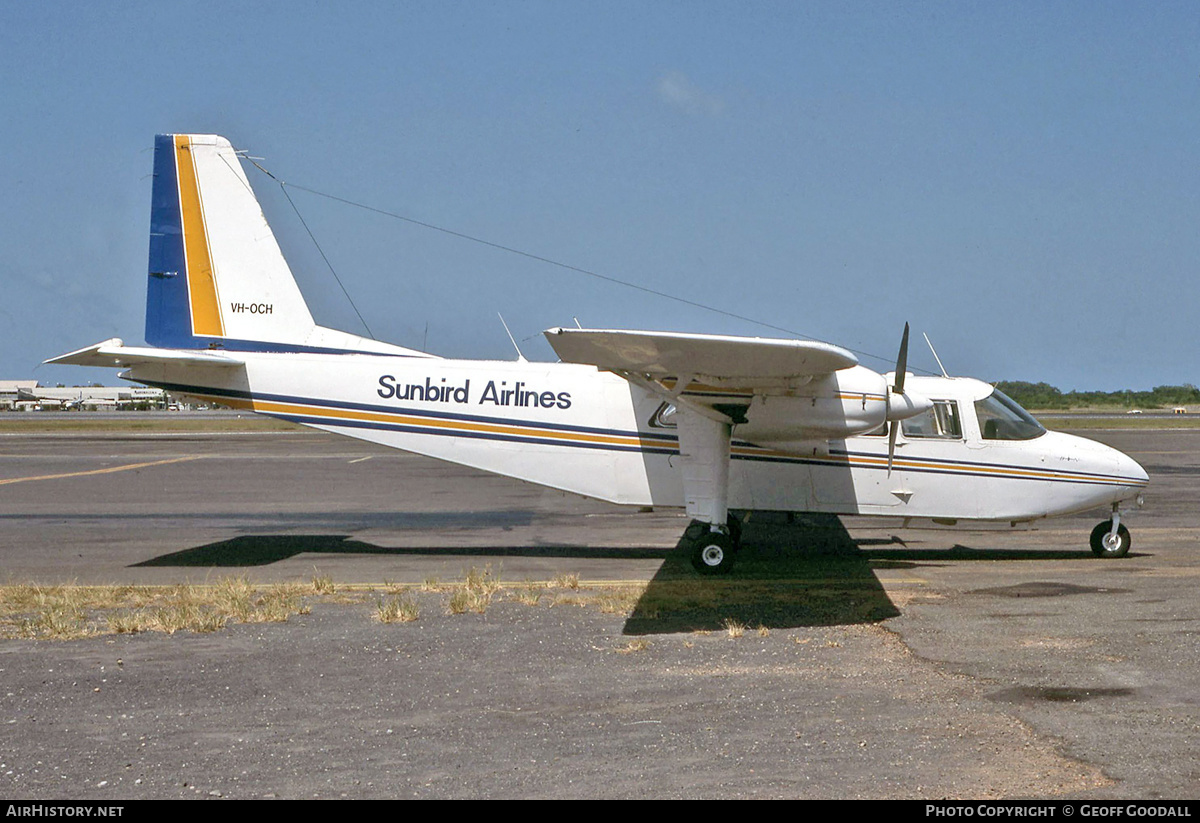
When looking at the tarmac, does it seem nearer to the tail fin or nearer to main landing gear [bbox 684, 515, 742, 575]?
main landing gear [bbox 684, 515, 742, 575]

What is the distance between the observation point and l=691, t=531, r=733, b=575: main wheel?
13.5m

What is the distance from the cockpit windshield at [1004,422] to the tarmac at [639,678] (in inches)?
70.0

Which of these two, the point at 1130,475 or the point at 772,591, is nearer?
the point at 772,591

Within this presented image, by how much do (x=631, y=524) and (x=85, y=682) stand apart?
1173cm

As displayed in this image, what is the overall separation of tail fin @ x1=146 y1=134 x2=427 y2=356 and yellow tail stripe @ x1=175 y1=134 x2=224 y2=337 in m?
0.01

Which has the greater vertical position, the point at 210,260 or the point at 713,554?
the point at 210,260

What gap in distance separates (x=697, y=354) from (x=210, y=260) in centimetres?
814

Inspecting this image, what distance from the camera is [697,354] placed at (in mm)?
11070

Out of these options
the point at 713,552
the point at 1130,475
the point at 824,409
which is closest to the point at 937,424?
the point at 824,409

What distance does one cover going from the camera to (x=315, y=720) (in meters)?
7.48

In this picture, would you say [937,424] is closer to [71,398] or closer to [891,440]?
[891,440]

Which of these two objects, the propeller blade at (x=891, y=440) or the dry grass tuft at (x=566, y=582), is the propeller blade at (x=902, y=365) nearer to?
the propeller blade at (x=891, y=440)

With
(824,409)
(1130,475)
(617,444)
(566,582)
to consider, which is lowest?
(566,582)

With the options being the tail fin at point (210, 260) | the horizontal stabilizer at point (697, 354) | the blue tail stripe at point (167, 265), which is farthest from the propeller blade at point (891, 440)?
the blue tail stripe at point (167, 265)
